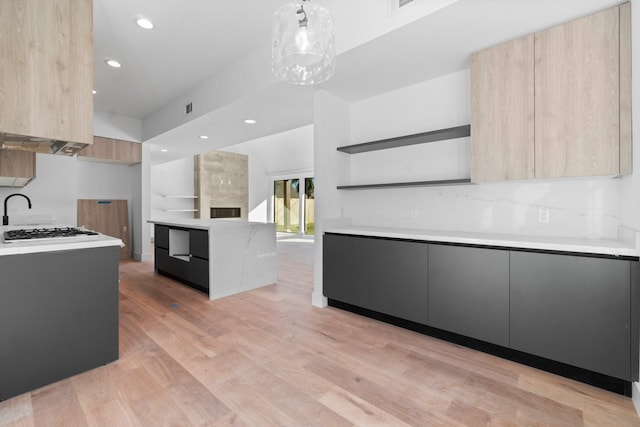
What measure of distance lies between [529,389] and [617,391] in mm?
460

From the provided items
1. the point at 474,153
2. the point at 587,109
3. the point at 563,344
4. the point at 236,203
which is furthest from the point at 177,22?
the point at 236,203

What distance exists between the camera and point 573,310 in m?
1.75

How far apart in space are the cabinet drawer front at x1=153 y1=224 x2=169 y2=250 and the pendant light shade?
343 centimetres

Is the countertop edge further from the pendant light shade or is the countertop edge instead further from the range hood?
the pendant light shade

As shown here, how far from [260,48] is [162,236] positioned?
2914 millimetres

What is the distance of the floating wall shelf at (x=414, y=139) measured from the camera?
2.41m

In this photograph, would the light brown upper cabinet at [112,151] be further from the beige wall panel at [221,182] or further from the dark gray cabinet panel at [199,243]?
the beige wall panel at [221,182]

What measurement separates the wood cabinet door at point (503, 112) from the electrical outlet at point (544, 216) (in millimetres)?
383

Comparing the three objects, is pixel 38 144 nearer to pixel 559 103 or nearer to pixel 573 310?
pixel 559 103

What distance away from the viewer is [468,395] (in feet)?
5.45

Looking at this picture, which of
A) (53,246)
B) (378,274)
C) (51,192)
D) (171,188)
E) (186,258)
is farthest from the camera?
(171,188)

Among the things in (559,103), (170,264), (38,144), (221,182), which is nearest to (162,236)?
(170,264)

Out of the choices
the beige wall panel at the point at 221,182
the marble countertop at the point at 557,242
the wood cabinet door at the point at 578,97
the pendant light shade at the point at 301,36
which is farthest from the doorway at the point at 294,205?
the pendant light shade at the point at 301,36

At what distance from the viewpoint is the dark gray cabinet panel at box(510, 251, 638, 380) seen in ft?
5.35
